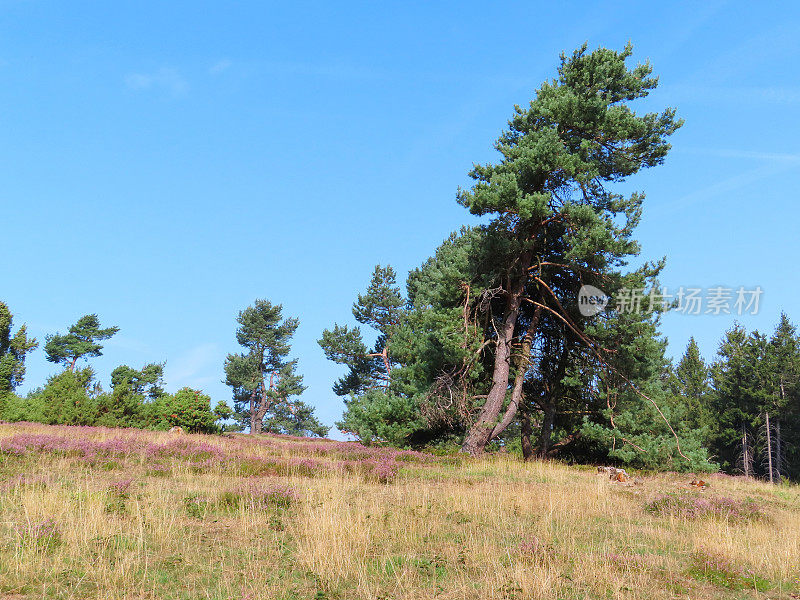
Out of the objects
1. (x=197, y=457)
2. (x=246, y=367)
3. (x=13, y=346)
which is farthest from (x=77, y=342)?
(x=197, y=457)

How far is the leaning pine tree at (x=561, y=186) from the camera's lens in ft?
60.1

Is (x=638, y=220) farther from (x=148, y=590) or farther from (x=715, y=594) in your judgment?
(x=148, y=590)

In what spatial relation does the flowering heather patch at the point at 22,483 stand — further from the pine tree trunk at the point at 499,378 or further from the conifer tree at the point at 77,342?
the conifer tree at the point at 77,342

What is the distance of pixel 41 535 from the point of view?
659 centimetres

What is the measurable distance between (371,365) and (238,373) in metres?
16.2

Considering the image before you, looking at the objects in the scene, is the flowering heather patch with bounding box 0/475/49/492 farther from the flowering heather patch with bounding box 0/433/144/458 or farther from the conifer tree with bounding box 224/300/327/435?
the conifer tree with bounding box 224/300/327/435

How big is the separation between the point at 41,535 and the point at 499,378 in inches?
599

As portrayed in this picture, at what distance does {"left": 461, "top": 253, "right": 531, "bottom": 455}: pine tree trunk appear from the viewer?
1912 centimetres

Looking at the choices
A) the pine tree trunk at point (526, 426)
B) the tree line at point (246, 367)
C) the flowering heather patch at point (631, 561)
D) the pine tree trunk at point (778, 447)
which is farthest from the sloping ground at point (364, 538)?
the pine tree trunk at point (778, 447)

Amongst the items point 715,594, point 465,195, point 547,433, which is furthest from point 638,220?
point 715,594

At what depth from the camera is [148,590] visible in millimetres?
5438

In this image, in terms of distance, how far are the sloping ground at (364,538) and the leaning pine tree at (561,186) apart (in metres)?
8.19

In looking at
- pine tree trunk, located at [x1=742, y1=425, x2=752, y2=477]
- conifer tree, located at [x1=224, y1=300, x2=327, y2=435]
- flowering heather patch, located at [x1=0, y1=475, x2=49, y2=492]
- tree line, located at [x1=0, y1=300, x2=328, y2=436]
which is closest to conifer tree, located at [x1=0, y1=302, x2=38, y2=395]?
tree line, located at [x1=0, y1=300, x2=328, y2=436]

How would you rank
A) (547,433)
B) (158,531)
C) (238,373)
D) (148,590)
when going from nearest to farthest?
1. (148,590)
2. (158,531)
3. (547,433)
4. (238,373)
